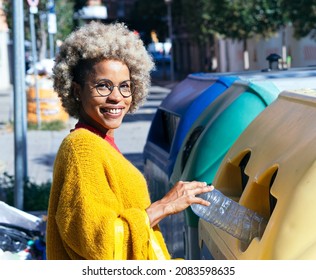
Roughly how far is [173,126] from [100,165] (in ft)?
A: 12.9

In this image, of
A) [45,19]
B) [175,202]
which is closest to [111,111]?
[175,202]

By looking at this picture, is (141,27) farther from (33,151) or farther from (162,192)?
(162,192)

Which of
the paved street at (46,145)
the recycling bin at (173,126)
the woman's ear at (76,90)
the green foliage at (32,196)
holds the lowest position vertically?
the paved street at (46,145)

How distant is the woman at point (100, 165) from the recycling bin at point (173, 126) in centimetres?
217

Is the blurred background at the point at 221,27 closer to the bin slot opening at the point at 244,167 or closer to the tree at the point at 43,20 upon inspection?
the tree at the point at 43,20

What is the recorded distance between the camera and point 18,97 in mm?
8305

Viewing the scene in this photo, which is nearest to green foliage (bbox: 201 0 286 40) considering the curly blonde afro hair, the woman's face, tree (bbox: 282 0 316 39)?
tree (bbox: 282 0 316 39)

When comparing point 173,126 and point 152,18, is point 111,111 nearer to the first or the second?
point 173,126

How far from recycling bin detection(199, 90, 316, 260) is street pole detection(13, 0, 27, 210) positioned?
14.7ft

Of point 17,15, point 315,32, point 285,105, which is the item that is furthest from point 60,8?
point 285,105

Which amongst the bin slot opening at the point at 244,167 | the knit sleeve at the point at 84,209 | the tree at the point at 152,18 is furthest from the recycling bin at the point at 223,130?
the tree at the point at 152,18

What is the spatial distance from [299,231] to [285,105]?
3.72 ft

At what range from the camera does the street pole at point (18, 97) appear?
8219 millimetres

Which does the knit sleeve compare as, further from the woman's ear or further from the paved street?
the paved street
